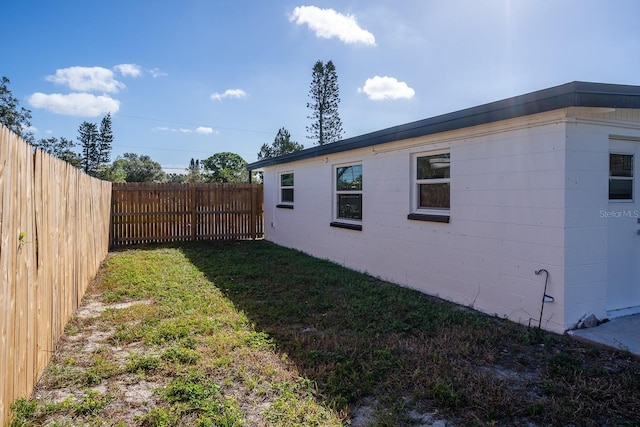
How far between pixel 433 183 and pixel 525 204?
1.61 meters

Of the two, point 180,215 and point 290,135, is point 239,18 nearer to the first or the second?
point 180,215

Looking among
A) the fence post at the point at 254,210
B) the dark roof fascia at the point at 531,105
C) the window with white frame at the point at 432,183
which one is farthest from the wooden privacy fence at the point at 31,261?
the fence post at the point at 254,210

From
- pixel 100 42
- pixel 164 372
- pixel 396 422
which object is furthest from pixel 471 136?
pixel 100 42

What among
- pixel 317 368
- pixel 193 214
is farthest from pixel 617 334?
pixel 193 214

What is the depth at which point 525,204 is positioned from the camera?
14.5 ft

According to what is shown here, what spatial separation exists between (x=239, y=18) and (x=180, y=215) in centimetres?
597

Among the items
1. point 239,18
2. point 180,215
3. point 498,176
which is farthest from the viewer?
point 180,215

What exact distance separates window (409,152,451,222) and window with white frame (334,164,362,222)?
5.69 ft

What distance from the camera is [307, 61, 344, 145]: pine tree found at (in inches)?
1006

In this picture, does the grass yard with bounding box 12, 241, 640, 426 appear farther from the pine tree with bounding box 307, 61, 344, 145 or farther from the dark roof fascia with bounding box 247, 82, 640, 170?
the pine tree with bounding box 307, 61, 344, 145

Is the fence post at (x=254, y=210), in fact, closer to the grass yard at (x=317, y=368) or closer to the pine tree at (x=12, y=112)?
the grass yard at (x=317, y=368)

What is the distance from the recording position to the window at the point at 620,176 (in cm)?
450

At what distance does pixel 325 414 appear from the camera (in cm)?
261

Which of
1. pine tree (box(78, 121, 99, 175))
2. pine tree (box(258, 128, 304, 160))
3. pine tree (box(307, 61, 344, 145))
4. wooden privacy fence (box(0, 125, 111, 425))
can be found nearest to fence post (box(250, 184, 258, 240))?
wooden privacy fence (box(0, 125, 111, 425))
